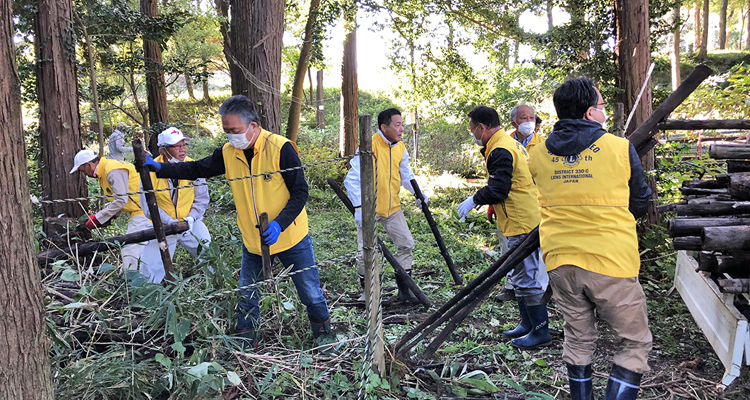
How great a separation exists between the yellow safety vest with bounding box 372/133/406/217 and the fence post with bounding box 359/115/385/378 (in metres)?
1.76

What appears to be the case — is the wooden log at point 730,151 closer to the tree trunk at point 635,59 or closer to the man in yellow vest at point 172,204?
the tree trunk at point 635,59

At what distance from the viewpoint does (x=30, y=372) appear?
2.00 meters

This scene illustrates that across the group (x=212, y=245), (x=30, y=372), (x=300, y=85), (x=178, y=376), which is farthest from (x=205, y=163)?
(x=300, y=85)

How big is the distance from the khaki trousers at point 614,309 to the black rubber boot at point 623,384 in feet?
0.13

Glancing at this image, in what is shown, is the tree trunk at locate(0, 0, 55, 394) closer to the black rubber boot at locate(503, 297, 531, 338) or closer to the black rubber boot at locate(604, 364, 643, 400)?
the black rubber boot at locate(604, 364, 643, 400)

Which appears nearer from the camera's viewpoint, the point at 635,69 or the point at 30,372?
the point at 30,372

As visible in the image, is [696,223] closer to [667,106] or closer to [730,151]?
[730,151]

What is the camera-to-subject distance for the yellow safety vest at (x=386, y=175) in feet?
15.6

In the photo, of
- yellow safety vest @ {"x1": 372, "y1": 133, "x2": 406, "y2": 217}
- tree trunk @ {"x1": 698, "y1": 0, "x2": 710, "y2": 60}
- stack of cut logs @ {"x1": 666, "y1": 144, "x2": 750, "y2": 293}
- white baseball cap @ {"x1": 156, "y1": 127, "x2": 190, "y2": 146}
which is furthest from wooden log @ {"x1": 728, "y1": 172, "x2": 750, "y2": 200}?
tree trunk @ {"x1": 698, "y1": 0, "x2": 710, "y2": 60}

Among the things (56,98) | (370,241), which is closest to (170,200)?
(56,98)

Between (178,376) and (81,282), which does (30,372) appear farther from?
(81,282)

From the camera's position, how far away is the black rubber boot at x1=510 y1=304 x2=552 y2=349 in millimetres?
3842

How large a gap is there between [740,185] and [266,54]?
5321 millimetres

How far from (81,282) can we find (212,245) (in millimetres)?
925
